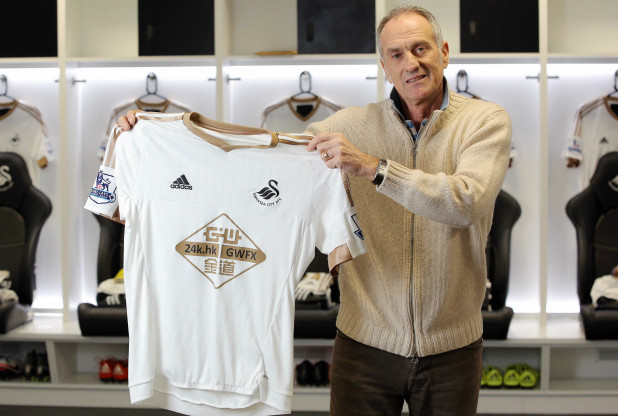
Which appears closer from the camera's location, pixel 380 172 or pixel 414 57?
pixel 380 172

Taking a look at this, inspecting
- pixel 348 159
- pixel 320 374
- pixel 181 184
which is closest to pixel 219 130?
pixel 181 184

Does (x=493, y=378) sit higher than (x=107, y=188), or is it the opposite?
(x=107, y=188)

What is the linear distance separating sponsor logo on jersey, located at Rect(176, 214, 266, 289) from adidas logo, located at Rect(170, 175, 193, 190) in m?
0.13

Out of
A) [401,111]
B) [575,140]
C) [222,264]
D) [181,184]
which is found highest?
[575,140]

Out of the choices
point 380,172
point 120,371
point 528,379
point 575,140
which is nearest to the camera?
point 380,172

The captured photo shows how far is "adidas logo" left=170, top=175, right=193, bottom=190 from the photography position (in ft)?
6.24

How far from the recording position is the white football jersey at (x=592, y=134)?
4.09m

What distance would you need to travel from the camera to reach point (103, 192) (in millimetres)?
1949

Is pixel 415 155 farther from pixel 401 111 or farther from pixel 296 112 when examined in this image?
→ pixel 296 112

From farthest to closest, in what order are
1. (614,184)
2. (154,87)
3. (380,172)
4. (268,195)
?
(154,87) < (614,184) < (268,195) < (380,172)

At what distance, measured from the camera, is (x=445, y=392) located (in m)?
1.75

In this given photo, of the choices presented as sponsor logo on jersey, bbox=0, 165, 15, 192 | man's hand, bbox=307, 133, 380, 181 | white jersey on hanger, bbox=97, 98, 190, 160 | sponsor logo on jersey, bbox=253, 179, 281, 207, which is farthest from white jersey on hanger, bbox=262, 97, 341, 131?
man's hand, bbox=307, 133, 380, 181

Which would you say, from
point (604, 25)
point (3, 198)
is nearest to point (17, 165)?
point (3, 198)

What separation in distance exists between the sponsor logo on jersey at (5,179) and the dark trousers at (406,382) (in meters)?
3.03
